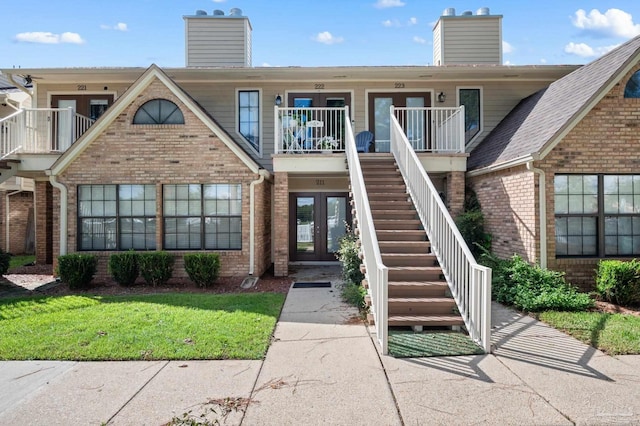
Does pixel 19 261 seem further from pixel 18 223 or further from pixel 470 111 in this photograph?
pixel 470 111

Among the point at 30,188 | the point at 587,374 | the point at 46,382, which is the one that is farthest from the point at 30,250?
the point at 587,374

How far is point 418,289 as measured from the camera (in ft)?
20.1

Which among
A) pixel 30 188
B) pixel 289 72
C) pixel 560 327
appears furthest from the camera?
pixel 30 188

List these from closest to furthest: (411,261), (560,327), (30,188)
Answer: (560,327)
(411,261)
(30,188)

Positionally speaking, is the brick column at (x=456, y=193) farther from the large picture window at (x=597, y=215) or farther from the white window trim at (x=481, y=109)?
the white window trim at (x=481, y=109)

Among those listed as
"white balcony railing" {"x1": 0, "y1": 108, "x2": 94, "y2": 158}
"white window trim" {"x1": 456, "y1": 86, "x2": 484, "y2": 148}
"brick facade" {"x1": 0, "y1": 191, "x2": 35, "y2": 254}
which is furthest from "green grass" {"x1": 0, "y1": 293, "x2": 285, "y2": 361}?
"brick facade" {"x1": 0, "y1": 191, "x2": 35, "y2": 254}

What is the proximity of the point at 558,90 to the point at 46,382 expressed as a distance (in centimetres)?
1156

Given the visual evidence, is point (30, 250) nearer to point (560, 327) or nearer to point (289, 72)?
point (289, 72)

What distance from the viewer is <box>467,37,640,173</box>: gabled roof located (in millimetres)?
7707

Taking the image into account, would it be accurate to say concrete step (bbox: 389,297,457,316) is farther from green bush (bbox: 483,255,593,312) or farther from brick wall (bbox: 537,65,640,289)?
brick wall (bbox: 537,65,640,289)

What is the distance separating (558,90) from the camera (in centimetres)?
973

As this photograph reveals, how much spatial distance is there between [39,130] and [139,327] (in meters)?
9.41

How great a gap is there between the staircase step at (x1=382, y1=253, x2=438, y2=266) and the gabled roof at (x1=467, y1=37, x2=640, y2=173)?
306cm

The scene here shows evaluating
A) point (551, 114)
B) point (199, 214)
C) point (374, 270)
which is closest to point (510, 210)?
point (551, 114)
